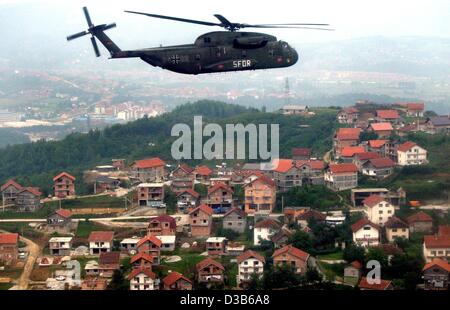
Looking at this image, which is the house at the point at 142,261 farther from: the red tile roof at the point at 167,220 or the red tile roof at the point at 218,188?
the red tile roof at the point at 218,188

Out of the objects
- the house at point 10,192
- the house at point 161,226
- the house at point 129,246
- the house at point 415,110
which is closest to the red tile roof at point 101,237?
the house at point 129,246

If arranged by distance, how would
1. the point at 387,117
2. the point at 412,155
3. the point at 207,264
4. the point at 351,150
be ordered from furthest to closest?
1. the point at 387,117
2. the point at 351,150
3. the point at 412,155
4. the point at 207,264

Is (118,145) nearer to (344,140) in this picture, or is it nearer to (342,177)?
(344,140)

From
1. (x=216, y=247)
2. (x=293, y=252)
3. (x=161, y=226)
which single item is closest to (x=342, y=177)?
(x=161, y=226)

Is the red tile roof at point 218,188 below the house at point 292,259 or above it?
above

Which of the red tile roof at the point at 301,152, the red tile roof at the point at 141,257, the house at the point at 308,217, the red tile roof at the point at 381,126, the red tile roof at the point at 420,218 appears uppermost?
the red tile roof at the point at 381,126
